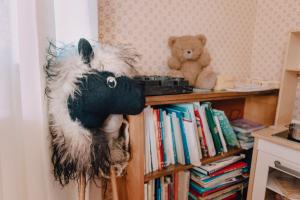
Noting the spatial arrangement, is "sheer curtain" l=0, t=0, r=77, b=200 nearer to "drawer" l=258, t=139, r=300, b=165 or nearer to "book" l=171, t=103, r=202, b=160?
"book" l=171, t=103, r=202, b=160

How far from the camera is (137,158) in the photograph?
978 millimetres

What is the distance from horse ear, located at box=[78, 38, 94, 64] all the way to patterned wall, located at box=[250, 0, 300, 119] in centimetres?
138

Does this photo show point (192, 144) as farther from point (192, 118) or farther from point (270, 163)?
point (270, 163)

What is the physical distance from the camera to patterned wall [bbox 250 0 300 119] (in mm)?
1441

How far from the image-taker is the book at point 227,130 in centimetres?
123

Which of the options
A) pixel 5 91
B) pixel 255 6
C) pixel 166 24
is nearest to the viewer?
pixel 5 91

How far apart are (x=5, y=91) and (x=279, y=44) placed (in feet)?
5.52

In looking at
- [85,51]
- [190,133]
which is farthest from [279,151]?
[85,51]

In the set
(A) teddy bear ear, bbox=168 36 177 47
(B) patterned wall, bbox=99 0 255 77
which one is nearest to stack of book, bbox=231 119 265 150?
(B) patterned wall, bbox=99 0 255 77

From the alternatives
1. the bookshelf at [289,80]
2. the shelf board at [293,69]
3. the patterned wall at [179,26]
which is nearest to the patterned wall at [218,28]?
the patterned wall at [179,26]

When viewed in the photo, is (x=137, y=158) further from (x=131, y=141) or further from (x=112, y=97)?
(x=112, y=97)

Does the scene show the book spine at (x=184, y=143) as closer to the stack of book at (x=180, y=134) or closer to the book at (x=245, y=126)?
the stack of book at (x=180, y=134)

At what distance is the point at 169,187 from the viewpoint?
1.12 m

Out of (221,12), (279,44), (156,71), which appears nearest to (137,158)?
(156,71)
